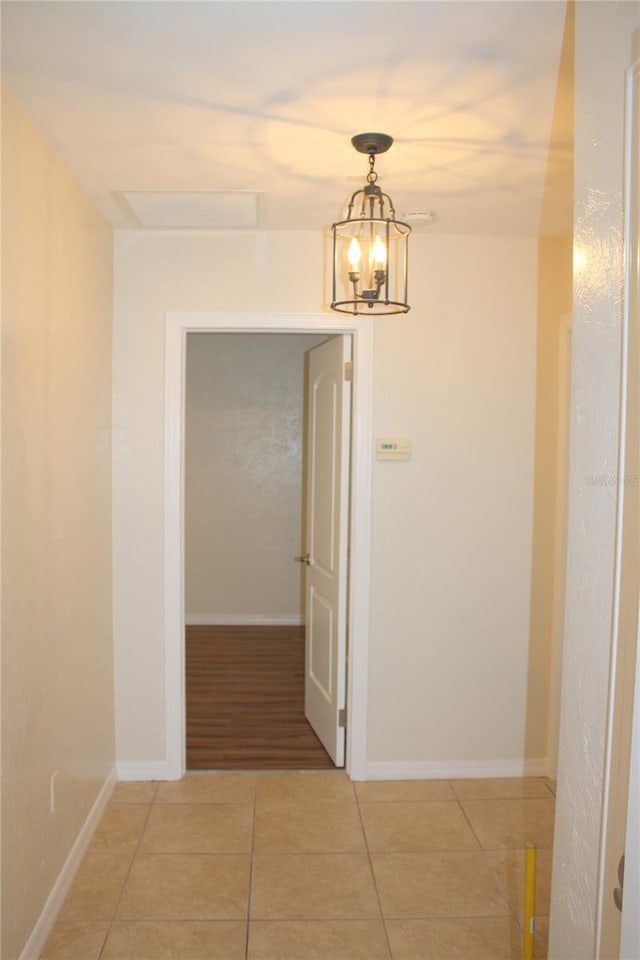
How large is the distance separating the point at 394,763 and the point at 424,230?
2.59m

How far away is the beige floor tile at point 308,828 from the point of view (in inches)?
127

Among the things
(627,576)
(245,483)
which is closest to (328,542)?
(627,576)

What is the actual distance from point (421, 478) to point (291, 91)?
2.00 m

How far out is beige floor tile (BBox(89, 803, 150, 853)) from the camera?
321 cm

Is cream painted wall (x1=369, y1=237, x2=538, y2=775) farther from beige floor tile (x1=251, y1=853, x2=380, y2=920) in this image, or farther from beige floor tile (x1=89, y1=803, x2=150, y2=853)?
beige floor tile (x1=89, y1=803, x2=150, y2=853)

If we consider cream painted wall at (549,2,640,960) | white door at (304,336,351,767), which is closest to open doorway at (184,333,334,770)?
white door at (304,336,351,767)

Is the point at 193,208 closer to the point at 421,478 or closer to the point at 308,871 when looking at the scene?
the point at 421,478

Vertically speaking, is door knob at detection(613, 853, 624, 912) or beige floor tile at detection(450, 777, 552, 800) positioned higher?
door knob at detection(613, 853, 624, 912)

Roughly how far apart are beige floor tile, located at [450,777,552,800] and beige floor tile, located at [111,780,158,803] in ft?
4.76

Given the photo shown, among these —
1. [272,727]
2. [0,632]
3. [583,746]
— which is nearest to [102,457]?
[0,632]

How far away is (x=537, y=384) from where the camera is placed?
12.5 ft

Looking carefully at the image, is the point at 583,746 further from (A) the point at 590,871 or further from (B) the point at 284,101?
(B) the point at 284,101

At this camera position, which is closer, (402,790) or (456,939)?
(456,939)

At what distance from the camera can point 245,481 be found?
278 inches
